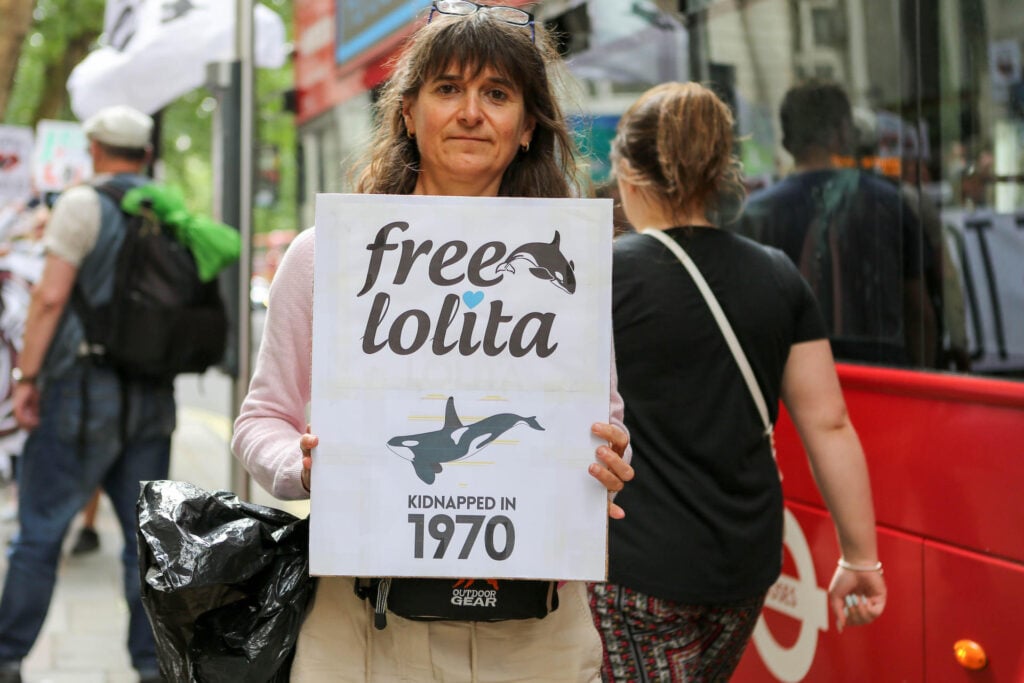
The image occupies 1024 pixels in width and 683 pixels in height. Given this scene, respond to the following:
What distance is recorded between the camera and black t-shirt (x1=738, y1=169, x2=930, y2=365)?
135 inches

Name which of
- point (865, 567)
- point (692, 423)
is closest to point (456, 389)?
point (692, 423)

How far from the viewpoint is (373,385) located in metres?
1.91

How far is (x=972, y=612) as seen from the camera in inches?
116

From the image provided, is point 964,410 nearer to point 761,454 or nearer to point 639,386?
point 761,454

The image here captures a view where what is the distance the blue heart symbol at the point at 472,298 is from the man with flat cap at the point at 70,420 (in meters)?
3.24

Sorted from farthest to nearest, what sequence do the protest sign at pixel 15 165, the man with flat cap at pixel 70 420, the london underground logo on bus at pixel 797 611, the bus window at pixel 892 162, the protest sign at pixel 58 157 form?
1. the protest sign at pixel 58 157
2. the protest sign at pixel 15 165
3. the man with flat cap at pixel 70 420
4. the london underground logo on bus at pixel 797 611
5. the bus window at pixel 892 162

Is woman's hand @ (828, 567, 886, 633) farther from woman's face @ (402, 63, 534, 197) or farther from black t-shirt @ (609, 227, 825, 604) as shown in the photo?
woman's face @ (402, 63, 534, 197)

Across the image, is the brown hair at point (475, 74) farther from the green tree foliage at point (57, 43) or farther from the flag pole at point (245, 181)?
the green tree foliage at point (57, 43)

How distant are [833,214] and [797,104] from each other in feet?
1.15

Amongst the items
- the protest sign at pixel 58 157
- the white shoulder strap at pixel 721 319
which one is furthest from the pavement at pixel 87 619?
the protest sign at pixel 58 157

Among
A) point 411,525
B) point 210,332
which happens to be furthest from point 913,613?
point 210,332

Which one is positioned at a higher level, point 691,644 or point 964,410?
point 964,410

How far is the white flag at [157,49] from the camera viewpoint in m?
6.97

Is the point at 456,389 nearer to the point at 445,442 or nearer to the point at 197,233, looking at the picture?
the point at 445,442
